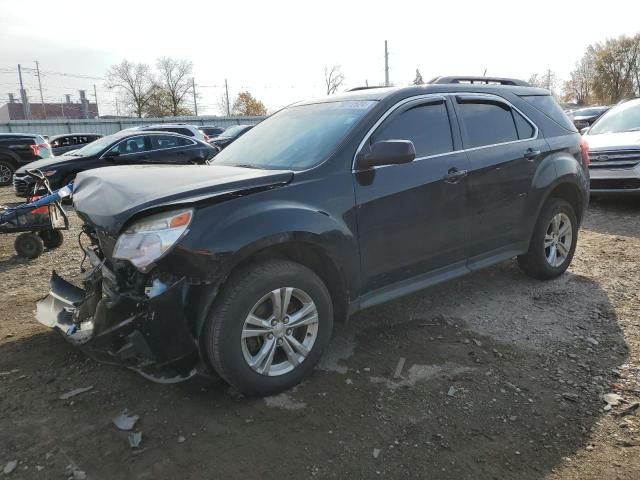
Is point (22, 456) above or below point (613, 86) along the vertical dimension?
below

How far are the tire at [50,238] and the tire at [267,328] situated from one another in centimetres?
504

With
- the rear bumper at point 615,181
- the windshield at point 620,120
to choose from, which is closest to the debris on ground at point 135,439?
the rear bumper at point 615,181

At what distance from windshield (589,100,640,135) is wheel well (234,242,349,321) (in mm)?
7706

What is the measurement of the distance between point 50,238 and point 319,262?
512 cm

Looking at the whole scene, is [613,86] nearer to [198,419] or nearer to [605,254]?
[605,254]

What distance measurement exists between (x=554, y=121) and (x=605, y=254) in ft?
6.33

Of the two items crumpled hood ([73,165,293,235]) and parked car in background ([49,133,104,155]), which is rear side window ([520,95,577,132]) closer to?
crumpled hood ([73,165,293,235])

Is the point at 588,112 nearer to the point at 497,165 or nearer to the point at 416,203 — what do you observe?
the point at 497,165

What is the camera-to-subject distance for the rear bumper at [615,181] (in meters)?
7.71

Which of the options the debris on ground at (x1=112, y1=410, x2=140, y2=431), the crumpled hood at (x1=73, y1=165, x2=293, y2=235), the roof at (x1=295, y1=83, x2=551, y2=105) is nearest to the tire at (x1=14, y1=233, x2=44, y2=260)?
the crumpled hood at (x1=73, y1=165, x2=293, y2=235)

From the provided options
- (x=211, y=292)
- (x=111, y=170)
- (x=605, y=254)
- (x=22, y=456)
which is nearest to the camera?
(x=22, y=456)

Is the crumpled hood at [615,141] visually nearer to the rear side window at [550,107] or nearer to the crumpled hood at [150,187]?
the rear side window at [550,107]

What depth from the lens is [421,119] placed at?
377cm

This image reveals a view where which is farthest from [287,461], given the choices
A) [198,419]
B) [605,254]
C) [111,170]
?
[605,254]
